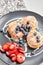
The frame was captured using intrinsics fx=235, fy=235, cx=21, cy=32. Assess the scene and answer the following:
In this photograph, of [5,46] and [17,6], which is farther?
[17,6]

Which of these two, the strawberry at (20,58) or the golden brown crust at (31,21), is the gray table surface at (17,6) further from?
the strawberry at (20,58)

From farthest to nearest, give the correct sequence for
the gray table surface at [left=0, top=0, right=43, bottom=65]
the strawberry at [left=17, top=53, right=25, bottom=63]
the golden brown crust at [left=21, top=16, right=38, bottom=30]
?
1. the gray table surface at [left=0, top=0, right=43, bottom=65]
2. the golden brown crust at [left=21, top=16, right=38, bottom=30]
3. the strawberry at [left=17, top=53, right=25, bottom=63]

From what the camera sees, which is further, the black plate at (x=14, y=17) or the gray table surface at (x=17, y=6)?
the gray table surface at (x=17, y=6)

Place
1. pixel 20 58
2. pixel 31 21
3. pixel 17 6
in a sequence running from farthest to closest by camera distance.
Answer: pixel 17 6 → pixel 31 21 → pixel 20 58

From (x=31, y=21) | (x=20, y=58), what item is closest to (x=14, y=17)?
(x=31, y=21)

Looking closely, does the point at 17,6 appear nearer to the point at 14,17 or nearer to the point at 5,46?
the point at 14,17

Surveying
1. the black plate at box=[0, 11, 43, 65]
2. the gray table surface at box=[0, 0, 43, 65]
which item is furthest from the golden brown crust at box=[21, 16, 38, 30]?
the gray table surface at box=[0, 0, 43, 65]

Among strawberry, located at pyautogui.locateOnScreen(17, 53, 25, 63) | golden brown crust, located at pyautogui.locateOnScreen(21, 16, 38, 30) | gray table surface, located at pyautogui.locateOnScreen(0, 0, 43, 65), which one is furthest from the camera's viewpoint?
gray table surface, located at pyautogui.locateOnScreen(0, 0, 43, 65)

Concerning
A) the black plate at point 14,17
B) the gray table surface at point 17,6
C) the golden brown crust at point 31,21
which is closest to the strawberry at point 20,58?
the black plate at point 14,17

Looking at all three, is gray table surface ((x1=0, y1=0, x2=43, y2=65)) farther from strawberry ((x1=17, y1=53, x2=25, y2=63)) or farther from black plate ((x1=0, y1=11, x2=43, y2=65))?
strawberry ((x1=17, y1=53, x2=25, y2=63))

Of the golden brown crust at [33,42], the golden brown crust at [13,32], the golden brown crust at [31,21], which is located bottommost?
the golden brown crust at [33,42]

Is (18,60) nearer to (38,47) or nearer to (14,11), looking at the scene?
(38,47)

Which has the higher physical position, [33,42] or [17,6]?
[17,6]
